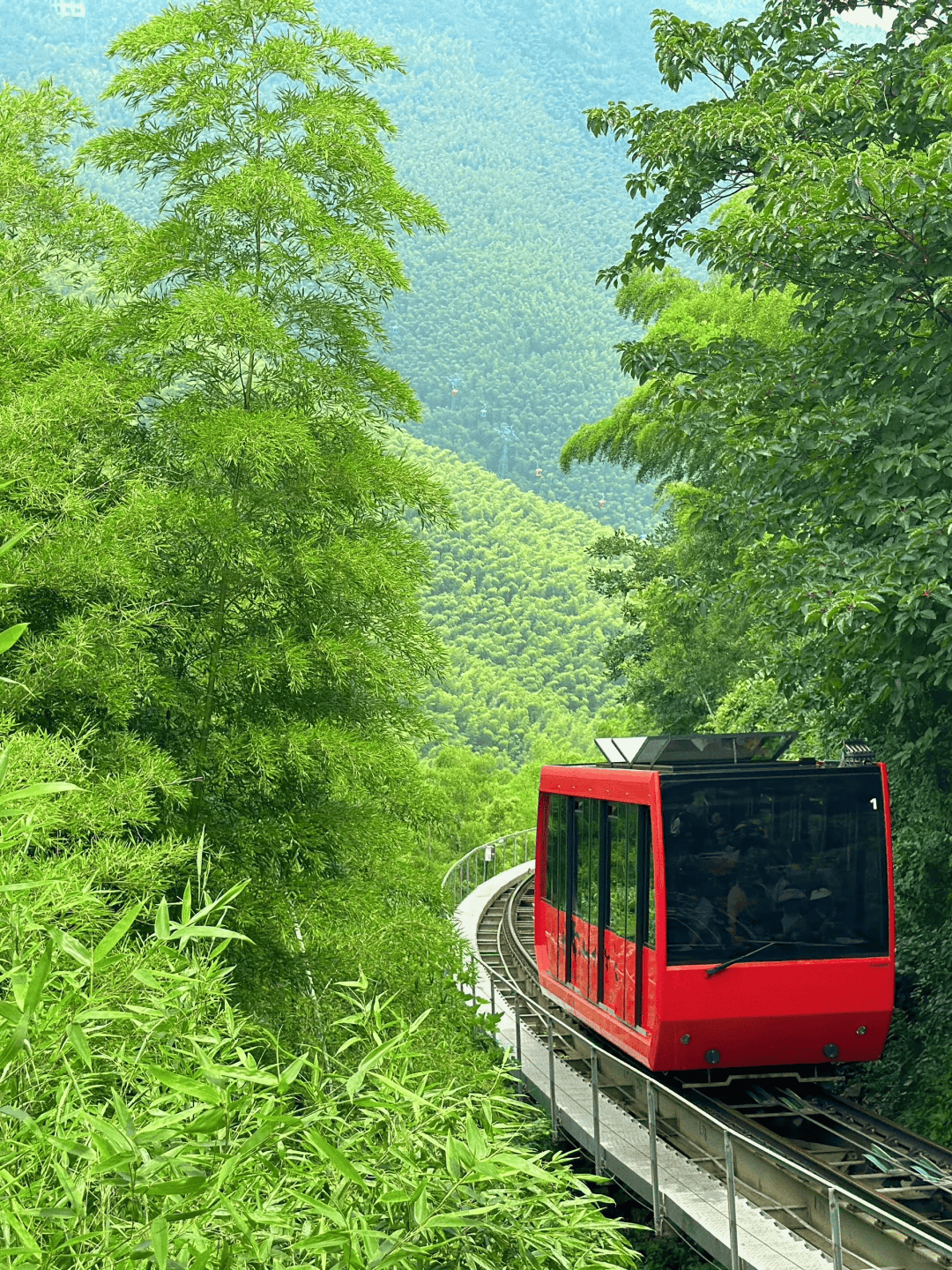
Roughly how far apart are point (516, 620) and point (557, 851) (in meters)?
85.4

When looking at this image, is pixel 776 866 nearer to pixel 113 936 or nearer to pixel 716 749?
pixel 716 749

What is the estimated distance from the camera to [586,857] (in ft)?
38.5

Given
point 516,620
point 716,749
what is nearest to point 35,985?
point 716,749

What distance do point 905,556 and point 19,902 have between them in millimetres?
6137

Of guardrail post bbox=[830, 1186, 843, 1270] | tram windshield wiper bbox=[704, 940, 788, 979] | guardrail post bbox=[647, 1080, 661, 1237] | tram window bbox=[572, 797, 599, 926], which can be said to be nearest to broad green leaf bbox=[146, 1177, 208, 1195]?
guardrail post bbox=[830, 1186, 843, 1270]

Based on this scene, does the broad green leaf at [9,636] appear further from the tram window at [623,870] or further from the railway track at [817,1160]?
the tram window at [623,870]

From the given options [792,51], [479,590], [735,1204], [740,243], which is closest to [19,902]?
[735,1204]

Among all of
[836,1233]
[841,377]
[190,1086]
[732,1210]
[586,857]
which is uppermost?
[841,377]

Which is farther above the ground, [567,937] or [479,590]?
[479,590]

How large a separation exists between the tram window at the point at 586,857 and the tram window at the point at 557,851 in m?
0.56

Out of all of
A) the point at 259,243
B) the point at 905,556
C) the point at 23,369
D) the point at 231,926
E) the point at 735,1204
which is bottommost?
the point at 735,1204

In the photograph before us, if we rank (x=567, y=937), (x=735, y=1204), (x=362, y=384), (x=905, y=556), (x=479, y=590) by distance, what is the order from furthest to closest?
(x=479, y=590)
(x=567, y=937)
(x=362, y=384)
(x=905, y=556)
(x=735, y=1204)

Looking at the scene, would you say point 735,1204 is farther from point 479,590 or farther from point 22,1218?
point 479,590

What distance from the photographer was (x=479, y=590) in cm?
10162
